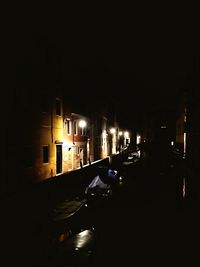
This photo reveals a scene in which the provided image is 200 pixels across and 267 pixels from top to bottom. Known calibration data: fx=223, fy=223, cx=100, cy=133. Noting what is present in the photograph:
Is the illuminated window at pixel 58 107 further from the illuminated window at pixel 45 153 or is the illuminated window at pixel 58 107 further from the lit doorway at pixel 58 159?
the illuminated window at pixel 45 153

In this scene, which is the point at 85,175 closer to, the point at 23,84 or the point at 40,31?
the point at 23,84

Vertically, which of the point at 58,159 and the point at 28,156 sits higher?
the point at 28,156

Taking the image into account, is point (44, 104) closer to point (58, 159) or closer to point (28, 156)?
point (28, 156)

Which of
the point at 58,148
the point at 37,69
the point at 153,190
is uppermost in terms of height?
the point at 37,69

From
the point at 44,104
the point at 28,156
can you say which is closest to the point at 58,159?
the point at 28,156

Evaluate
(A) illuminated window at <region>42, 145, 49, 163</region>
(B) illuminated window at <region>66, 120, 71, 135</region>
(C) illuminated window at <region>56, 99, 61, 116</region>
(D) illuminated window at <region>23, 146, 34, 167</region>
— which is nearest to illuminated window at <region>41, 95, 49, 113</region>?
(C) illuminated window at <region>56, 99, 61, 116</region>

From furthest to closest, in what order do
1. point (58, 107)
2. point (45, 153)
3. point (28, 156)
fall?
point (58, 107)
point (45, 153)
point (28, 156)

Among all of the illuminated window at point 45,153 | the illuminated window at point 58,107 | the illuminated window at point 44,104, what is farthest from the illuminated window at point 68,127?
the illuminated window at point 45,153

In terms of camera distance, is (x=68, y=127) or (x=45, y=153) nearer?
(x=45, y=153)

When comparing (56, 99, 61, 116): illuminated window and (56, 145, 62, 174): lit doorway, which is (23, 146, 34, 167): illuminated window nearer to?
(56, 145, 62, 174): lit doorway

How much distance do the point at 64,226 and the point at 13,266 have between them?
2.93 meters

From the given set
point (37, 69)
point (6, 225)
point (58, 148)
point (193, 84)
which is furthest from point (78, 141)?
point (6, 225)

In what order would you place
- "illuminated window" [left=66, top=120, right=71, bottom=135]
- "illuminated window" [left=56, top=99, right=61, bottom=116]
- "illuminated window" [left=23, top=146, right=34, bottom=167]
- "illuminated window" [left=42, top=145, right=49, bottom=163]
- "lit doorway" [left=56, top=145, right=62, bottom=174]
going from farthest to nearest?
"illuminated window" [left=66, top=120, right=71, bottom=135] < "illuminated window" [left=56, top=99, right=61, bottom=116] < "lit doorway" [left=56, top=145, right=62, bottom=174] < "illuminated window" [left=42, top=145, right=49, bottom=163] < "illuminated window" [left=23, top=146, right=34, bottom=167]

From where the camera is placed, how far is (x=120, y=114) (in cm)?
4697
